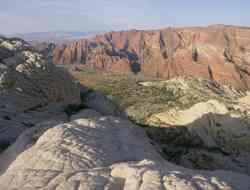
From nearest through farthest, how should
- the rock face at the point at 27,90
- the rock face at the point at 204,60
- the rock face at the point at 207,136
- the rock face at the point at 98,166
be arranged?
the rock face at the point at 98,166, the rock face at the point at 27,90, the rock face at the point at 207,136, the rock face at the point at 204,60

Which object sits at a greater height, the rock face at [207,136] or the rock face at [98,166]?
the rock face at [98,166]

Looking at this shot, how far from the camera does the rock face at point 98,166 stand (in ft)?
24.7

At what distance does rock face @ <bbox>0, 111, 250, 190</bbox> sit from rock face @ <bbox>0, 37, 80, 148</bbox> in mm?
3028

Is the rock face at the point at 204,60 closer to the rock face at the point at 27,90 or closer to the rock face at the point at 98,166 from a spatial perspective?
the rock face at the point at 27,90

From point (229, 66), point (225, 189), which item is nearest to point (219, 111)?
point (225, 189)

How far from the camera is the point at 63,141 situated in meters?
10.2

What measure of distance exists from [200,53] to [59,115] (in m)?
135

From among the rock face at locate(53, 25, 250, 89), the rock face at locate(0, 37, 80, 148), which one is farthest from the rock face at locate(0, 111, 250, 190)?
the rock face at locate(53, 25, 250, 89)

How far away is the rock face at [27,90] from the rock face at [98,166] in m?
3.03

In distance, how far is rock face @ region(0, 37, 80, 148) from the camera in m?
14.6

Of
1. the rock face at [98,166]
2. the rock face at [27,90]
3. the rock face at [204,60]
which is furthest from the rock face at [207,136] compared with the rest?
the rock face at [204,60]

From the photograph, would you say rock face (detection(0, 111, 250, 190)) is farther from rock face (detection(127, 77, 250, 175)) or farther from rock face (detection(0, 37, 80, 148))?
rock face (detection(127, 77, 250, 175))

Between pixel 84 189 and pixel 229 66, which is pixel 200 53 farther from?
pixel 84 189

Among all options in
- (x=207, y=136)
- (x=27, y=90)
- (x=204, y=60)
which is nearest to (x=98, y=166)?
(x=27, y=90)
